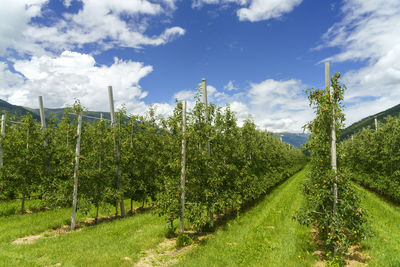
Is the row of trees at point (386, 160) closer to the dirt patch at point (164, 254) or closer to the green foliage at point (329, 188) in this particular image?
the green foliage at point (329, 188)

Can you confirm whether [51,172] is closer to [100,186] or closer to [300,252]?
[100,186]

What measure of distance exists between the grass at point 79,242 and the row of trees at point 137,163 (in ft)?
5.60

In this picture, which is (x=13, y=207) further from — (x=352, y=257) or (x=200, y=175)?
(x=352, y=257)

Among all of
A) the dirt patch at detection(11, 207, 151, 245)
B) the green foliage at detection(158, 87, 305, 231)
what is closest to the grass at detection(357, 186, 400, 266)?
the green foliage at detection(158, 87, 305, 231)

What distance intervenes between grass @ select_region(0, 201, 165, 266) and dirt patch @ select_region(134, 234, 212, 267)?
13.5 inches

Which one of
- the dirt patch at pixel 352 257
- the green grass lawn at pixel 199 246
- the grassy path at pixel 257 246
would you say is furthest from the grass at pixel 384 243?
the grassy path at pixel 257 246

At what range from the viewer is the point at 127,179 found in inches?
637

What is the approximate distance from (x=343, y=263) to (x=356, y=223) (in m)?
1.58

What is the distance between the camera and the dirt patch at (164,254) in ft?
29.4

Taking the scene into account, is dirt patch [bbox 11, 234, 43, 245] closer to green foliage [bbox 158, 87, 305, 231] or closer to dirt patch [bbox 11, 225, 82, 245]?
dirt patch [bbox 11, 225, 82, 245]

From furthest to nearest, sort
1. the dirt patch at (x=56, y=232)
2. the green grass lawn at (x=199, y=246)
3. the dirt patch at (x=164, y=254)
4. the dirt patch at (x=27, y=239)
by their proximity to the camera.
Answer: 1. the dirt patch at (x=56, y=232)
2. the dirt patch at (x=27, y=239)
3. the dirt patch at (x=164, y=254)
4. the green grass lawn at (x=199, y=246)

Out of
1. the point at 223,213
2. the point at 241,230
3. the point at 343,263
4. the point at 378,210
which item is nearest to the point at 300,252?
the point at 343,263

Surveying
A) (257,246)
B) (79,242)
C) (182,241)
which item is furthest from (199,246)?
(79,242)

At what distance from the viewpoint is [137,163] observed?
17.6 meters
